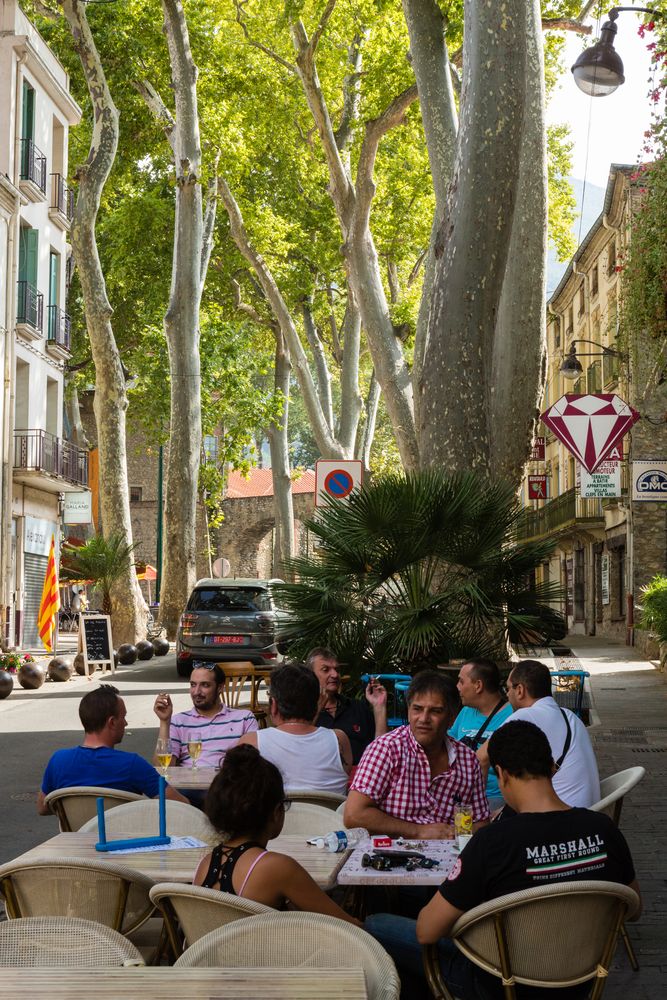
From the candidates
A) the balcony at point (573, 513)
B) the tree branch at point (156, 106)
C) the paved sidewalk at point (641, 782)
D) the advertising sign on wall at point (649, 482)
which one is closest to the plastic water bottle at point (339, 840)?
the paved sidewalk at point (641, 782)

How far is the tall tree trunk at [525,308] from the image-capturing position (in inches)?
526

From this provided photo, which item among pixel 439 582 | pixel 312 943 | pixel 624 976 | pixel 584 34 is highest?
pixel 584 34

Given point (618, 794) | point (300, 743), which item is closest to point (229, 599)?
point (300, 743)

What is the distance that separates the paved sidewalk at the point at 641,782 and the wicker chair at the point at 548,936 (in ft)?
5.35

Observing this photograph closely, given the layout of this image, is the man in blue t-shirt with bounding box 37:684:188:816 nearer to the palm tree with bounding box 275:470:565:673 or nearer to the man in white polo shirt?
the man in white polo shirt

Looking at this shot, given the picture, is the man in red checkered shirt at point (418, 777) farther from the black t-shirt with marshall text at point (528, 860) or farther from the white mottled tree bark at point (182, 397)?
the white mottled tree bark at point (182, 397)

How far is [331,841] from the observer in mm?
4977

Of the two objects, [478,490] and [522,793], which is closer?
[522,793]

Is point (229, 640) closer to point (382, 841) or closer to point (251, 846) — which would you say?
point (382, 841)

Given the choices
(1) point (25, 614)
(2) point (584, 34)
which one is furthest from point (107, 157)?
(2) point (584, 34)

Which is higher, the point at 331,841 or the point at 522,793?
the point at 522,793

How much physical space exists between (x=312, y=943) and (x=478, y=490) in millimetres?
7866

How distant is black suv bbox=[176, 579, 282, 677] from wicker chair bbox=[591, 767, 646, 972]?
16.7 metres

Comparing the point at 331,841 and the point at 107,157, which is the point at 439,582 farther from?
the point at 107,157
